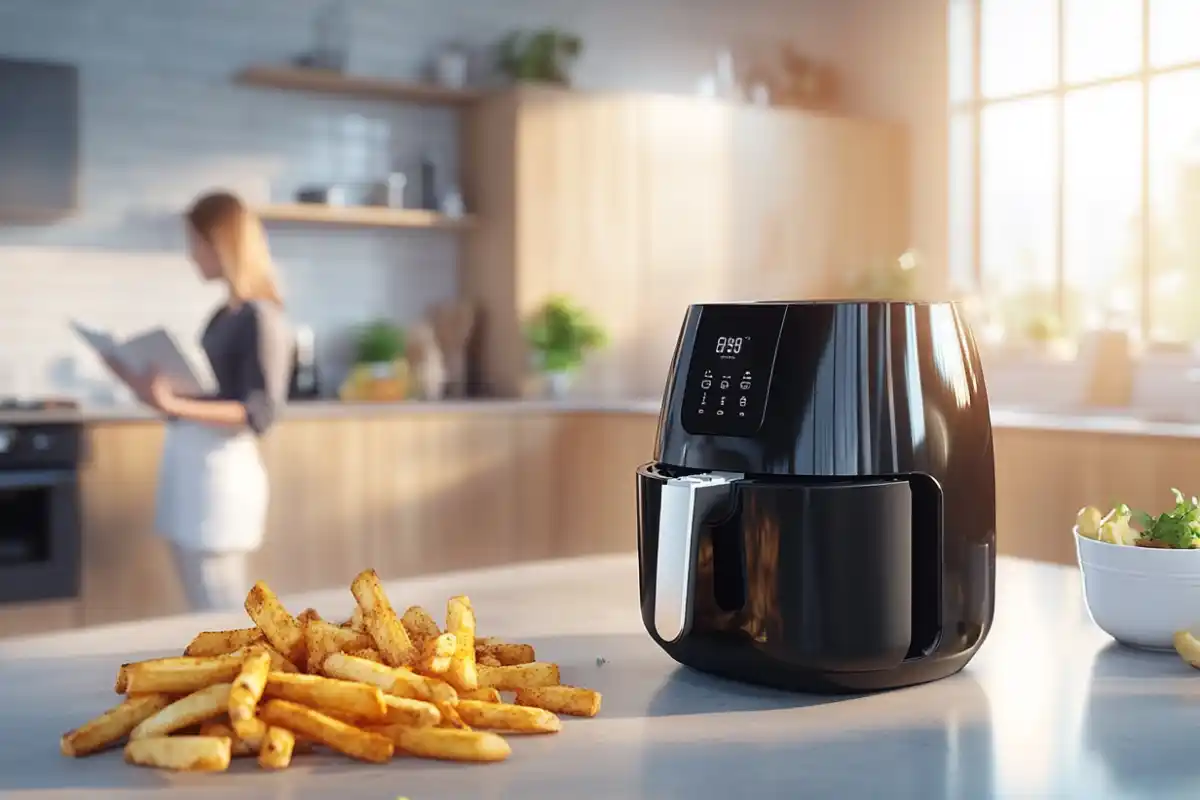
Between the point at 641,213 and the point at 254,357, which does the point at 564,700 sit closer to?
the point at 254,357

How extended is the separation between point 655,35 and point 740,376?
5156 millimetres

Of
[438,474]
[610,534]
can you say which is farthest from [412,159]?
[610,534]

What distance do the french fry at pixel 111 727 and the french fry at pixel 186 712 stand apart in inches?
0.5

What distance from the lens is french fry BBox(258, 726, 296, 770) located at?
77cm

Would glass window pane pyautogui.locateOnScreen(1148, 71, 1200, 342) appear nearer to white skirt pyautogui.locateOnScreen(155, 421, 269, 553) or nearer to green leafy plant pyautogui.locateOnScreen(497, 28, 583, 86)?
green leafy plant pyautogui.locateOnScreen(497, 28, 583, 86)

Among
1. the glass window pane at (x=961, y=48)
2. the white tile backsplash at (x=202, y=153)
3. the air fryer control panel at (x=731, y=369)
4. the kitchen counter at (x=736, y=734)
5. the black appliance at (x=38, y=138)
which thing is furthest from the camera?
the glass window pane at (x=961, y=48)

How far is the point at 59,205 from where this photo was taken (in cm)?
438

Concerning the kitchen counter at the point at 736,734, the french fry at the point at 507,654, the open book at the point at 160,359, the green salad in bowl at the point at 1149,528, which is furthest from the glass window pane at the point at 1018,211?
the french fry at the point at 507,654

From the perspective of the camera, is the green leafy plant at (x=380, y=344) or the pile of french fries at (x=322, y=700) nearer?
the pile of french fries at (x=322, y=700)

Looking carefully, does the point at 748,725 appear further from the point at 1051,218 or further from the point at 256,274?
the point at 1051,218

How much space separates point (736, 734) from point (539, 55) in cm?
464

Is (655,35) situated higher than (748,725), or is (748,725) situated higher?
(655,35)

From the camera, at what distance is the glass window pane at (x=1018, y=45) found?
5.70 m

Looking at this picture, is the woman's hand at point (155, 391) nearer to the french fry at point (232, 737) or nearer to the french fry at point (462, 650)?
the french fry at point (462, 650)
